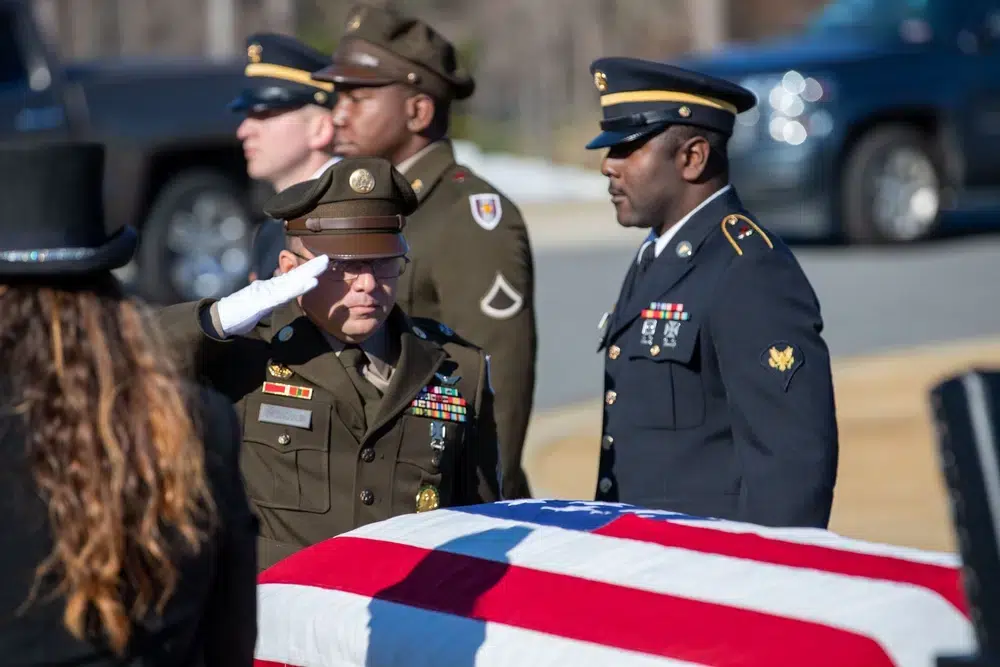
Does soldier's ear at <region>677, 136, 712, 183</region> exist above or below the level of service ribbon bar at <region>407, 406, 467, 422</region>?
above

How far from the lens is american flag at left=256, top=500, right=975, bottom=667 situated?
257cm

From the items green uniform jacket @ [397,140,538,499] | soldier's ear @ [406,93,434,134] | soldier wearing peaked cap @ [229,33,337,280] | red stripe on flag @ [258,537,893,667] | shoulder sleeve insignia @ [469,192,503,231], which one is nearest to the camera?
red stripe on flag @ [258,537,893,667]

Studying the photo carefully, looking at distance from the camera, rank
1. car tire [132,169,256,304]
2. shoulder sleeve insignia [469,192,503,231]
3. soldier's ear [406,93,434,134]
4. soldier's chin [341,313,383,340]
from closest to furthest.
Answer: soldier's chin [341,313,383,340] < shoulder sleeve insignia [469,192,503,231] < soldier's ear [406,93,434,134] < car tire [132,169,256,304]

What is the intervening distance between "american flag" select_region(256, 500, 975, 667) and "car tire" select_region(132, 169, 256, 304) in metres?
9.24

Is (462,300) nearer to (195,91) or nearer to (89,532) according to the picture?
(89,532)

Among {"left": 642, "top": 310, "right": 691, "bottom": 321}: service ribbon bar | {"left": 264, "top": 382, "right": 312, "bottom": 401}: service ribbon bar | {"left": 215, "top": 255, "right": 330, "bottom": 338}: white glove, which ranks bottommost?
{"left": 264, "top": 382, "right": 312, "bottom": 401}: service ribbon bar

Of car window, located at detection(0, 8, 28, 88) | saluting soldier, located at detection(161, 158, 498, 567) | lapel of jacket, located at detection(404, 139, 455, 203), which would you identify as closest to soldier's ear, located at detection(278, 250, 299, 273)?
saluting soldier, located at detection(161, 158, 498, 567)

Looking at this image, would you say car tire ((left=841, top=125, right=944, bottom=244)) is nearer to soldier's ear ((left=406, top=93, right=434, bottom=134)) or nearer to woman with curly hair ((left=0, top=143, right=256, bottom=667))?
soldier's ear ((left=406, top=93, right=434, bottom=134))

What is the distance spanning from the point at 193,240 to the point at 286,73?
24.5 ft

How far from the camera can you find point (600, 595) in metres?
2.81

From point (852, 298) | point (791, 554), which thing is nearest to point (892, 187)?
point (852, 298)

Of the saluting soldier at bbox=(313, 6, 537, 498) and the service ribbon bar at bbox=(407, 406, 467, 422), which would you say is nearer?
the service ribbon bar at bbox=(407, 406, 467, 422)

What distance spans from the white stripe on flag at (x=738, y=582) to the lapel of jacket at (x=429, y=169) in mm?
1523

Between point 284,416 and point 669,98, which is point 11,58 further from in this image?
point 284,416
